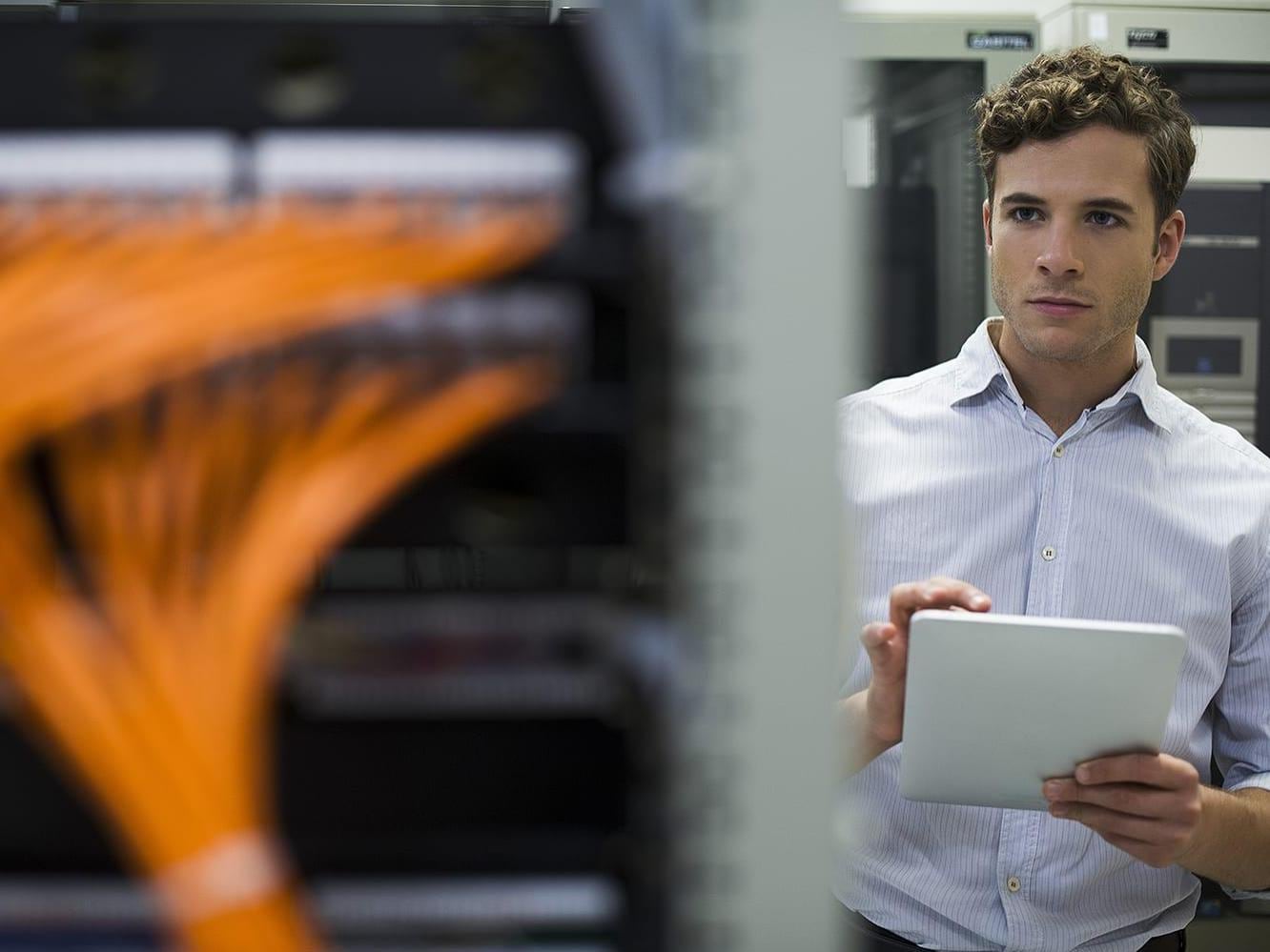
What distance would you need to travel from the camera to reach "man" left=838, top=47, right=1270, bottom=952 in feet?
4.84

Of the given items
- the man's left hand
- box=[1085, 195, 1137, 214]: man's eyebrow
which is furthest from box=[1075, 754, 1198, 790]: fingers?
box=[1085, 195, 1137, 214]: man's eyebrow

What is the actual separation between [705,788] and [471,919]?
3.5 inches

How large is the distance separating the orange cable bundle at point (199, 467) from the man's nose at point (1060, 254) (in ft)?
4.21

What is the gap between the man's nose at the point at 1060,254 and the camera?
60.2 inches

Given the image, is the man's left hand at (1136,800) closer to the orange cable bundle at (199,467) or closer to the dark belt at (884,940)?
the dark belt at (884,940)

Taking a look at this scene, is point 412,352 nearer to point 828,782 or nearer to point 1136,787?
point 828,782

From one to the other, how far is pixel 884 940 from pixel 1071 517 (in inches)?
22.8

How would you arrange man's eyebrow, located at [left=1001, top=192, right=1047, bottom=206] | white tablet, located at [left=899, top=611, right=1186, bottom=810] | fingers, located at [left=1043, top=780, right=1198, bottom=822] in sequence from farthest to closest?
man's eyebrow, located at [left=1001, top=192, right=1047, bottom=206] < fingers, located at [left=1043, top=780, right=1198, bottom=822] < white tablet, located at [left=899, top=611, right=1186, bottom=810]

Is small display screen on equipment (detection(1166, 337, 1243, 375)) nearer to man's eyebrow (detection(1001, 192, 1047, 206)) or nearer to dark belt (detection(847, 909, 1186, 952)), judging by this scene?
man's eyebrow (detection(1001, 192, 1047, 206))

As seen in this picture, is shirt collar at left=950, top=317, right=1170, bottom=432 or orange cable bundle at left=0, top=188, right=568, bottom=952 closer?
orange cable bundle at left=0, top=188, right=568, bottom=952

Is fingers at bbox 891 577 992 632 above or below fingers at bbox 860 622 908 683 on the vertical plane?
above

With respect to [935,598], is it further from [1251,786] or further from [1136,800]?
[1251,786]

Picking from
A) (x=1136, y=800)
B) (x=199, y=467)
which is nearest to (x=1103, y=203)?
(x=1136, y=800)

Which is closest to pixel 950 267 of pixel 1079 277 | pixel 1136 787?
pixel 1079 277
